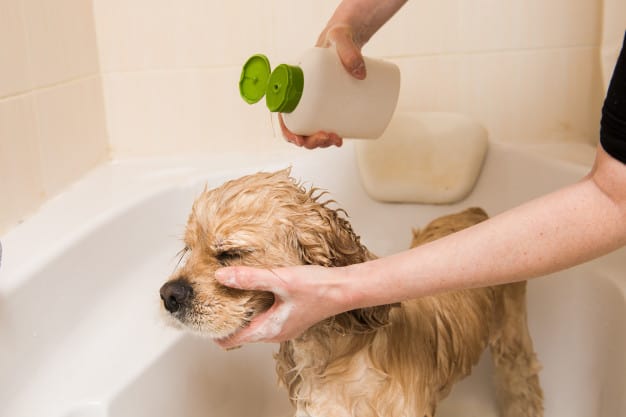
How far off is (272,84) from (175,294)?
39 centimetres

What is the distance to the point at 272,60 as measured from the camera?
1.94 metres

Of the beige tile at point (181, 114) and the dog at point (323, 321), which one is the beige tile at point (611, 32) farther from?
the beige tile at point (181, 114)

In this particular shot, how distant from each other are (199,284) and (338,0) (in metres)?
1.13

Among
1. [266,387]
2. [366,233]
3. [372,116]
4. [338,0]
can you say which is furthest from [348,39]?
[266,387]

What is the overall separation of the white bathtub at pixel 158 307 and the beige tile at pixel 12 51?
0.91 ft

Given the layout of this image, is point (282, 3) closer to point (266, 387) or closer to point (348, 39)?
point (348, 39)

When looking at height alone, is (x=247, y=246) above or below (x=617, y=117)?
below

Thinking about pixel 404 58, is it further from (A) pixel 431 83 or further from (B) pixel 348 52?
(B) pixel 348 52

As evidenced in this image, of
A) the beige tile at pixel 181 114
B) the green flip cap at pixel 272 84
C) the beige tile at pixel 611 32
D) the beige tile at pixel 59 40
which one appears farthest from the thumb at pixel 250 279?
the beige tile at pixel 611 32

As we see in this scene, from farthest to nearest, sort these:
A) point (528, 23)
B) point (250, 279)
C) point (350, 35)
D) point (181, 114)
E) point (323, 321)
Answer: point (181, 114), point (528, 23), point (350, 35), point (323, 321), point (250, 279)

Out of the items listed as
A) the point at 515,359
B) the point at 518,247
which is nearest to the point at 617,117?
the point at 518,247

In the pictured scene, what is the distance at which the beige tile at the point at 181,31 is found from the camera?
75.0 inches

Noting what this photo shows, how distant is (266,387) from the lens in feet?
5.35

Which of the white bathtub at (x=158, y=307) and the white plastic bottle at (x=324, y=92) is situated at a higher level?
the white plastic bottle at (x=324, y=92)
